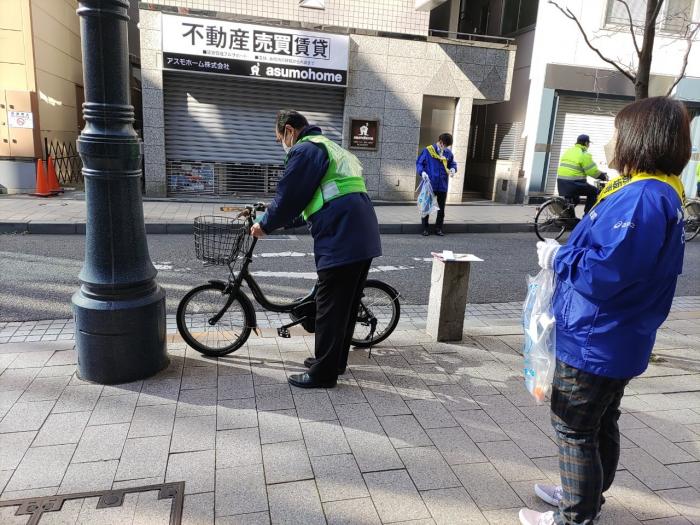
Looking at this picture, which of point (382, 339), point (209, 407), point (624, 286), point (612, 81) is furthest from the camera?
point (612, 81)

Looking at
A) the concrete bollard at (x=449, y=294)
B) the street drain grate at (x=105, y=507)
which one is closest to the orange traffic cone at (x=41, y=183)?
the concrete bollard at (x=449, y=294)

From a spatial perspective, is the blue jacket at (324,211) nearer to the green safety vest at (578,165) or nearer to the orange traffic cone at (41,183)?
the green safety vest at (578,165)

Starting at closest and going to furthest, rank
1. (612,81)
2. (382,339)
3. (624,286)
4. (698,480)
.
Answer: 1. (624,286)
2. (698,480)
3. (382,339)
4. (612,81)

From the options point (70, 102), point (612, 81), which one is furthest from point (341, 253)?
point (70, 102)

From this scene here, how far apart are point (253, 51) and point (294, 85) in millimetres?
1358

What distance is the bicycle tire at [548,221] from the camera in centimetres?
1034

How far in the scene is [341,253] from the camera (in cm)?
335

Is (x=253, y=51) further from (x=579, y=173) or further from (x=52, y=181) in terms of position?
(x=579, y=173)

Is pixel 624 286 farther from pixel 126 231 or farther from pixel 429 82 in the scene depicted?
pixel 429 82

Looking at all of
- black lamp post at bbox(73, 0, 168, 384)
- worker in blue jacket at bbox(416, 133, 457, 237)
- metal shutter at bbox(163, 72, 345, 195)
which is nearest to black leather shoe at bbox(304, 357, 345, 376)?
black lamp post at bbox(73, 0, 168, 384)

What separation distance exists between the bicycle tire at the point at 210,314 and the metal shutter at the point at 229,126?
33.0 ft

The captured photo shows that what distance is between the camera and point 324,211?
3365mm

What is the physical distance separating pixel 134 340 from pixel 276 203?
1322 millimetres

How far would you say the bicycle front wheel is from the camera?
35.2 ft
